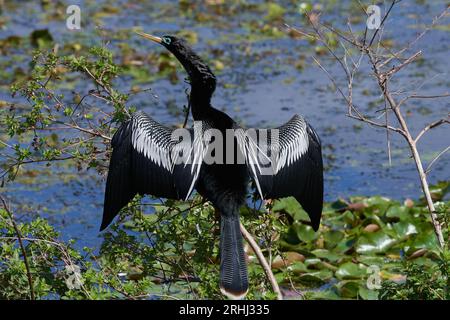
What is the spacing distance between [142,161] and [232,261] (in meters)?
0.69

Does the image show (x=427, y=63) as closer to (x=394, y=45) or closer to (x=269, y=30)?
(x=394, y=45)

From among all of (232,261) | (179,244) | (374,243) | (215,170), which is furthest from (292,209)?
(232,261)

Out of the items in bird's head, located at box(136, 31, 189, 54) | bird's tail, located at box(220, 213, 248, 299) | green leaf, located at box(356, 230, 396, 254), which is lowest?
bird's tail, located at box(220, 213, 248, 299)

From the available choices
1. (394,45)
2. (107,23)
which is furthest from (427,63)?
(107,23)

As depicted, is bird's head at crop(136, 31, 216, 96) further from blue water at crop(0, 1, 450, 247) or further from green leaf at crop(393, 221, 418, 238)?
green leaf at crop(393, 221, 418, 238)

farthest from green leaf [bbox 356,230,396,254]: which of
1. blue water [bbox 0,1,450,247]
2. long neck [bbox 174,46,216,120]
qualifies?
long neck [bbox 174,46,216,120]

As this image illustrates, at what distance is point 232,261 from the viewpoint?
168 inches

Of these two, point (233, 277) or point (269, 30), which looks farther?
point (269, 30)

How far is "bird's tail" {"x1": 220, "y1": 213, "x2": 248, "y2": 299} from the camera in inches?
166

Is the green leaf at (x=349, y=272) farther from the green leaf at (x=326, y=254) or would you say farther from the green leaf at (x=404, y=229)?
the green leaf at (x=404, y=229)

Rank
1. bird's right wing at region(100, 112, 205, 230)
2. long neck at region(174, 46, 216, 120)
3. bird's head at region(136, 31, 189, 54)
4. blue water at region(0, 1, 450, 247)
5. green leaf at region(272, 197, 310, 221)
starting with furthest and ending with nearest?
blue water at region(0, 1, 450, 247) < green leaf at region(272, 197, 310, 221) < bird's head at region(136, 31, 189, 54) < long neck at region(174, 46, 216, 120) < bird's right wing at region(100, 112, 205, 230)

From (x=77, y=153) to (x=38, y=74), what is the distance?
0.50 meters
